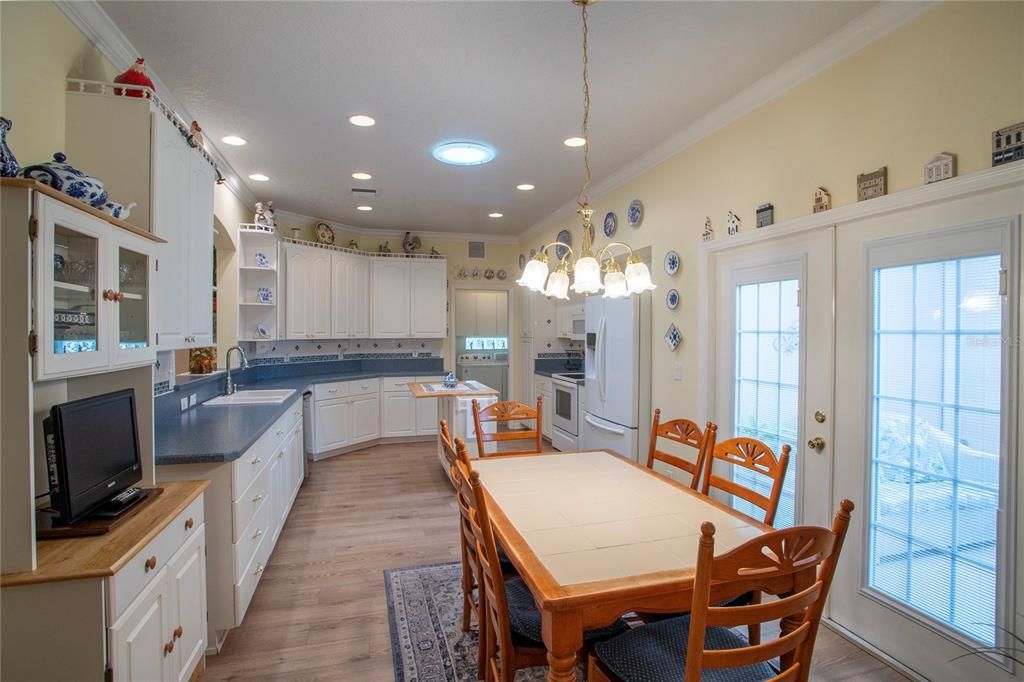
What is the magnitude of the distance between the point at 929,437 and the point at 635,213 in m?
2.52

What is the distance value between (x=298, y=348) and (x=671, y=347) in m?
4.33

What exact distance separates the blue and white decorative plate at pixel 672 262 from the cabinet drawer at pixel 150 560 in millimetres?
3034

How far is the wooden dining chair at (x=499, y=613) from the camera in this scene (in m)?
1.49

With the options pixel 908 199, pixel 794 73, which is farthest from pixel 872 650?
pixel 794 73

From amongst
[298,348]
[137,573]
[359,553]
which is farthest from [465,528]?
[298,348]

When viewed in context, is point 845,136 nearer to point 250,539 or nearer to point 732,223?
point 732,223

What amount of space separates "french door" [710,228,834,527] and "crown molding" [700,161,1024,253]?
58 millimetres

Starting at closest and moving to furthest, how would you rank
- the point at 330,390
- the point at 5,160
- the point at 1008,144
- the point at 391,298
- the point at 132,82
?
the point at 5,160 → the point at 1008,144 → the point at 132,82 → the point at 330,390 → the point at 391,298

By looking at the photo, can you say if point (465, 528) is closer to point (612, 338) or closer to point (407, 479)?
point (612, 338)

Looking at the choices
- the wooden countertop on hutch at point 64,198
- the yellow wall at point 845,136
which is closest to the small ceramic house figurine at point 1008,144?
the yellow wall at point 845,136

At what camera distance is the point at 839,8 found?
2.02 metres

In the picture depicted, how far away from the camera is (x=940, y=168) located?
185cm

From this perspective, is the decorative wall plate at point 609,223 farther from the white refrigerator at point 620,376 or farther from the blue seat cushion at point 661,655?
the blue seat cushion at point 661,655

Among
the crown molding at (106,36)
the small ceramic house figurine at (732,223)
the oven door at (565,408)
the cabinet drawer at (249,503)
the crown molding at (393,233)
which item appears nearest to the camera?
the crown molding at (106,36)
